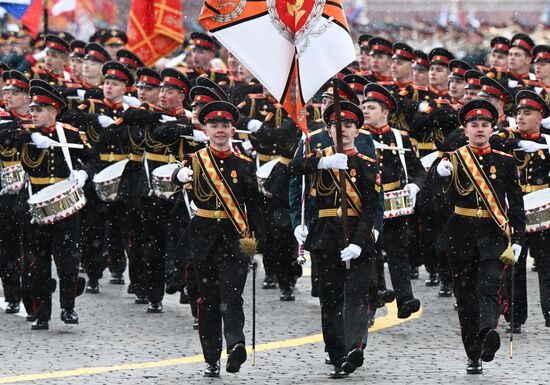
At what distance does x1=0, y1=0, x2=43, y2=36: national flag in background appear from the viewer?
65.4ft

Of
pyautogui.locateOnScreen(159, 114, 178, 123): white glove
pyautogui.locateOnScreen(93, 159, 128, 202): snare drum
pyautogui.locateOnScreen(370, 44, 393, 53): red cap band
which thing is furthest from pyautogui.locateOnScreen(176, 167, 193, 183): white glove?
pyautogui.locateOnScreen(370, 44, 393, 53): red cap band

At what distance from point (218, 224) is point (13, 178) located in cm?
349

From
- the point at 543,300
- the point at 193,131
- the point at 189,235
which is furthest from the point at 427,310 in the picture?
the point at 189,235

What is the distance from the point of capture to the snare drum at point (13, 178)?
16922 mm

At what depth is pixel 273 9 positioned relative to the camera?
14219mm

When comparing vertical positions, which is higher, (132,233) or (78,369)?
(132,233)

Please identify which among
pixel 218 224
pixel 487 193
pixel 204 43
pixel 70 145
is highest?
pixel 204 43

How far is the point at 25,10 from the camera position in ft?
66.9

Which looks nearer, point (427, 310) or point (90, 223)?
point (427, 310)

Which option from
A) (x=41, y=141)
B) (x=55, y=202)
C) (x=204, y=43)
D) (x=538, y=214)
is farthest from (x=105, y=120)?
(x=538, y=214)

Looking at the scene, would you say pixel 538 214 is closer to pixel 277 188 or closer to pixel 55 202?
pixel 277 188

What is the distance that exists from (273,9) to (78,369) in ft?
10.8

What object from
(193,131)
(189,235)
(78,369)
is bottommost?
(78,369)

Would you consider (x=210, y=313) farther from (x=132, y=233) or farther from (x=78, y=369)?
(x=132, y=233)
